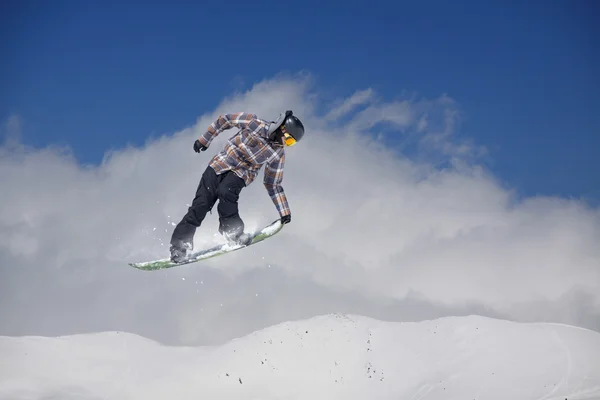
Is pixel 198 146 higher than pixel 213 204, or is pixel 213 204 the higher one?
pixel 198 146

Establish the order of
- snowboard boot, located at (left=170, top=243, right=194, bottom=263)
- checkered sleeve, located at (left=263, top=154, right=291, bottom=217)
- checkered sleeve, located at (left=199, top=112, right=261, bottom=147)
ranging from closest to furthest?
1. checkered sleeve, located at (left=199, top=112, right=261, bottom=147)
2. checkered sleeve, located at (left=263, top=154, right=291, bottom=217)
3. snowboard boot, located at (left=170, top=243, right=194, bottom=263)

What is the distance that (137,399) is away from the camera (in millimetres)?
125500

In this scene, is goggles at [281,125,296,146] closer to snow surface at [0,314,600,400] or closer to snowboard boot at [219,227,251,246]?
snowboard boot at [219,227,251,246]

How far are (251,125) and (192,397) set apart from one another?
13688cm

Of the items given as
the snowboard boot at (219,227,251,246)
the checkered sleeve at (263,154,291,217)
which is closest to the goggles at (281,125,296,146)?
the checkered sleeve at (263,154,291,217)

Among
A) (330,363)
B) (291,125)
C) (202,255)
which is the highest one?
(330,363)

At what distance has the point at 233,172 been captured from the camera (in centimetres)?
984

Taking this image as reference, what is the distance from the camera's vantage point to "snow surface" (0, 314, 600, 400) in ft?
354

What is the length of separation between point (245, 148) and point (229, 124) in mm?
536

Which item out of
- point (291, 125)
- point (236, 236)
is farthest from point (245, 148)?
point (236, 236)

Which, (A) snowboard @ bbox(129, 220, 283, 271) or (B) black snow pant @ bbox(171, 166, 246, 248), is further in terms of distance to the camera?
(A) snowboard @ bbox(129, 220, 283, 271)

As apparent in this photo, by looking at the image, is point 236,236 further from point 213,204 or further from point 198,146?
point 198,146

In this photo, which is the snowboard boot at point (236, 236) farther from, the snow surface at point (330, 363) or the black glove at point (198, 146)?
the snow surface at point (330, 363)

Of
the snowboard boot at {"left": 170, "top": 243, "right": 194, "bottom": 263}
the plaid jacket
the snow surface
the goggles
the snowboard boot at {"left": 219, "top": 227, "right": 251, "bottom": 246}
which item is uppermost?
the snow surface
